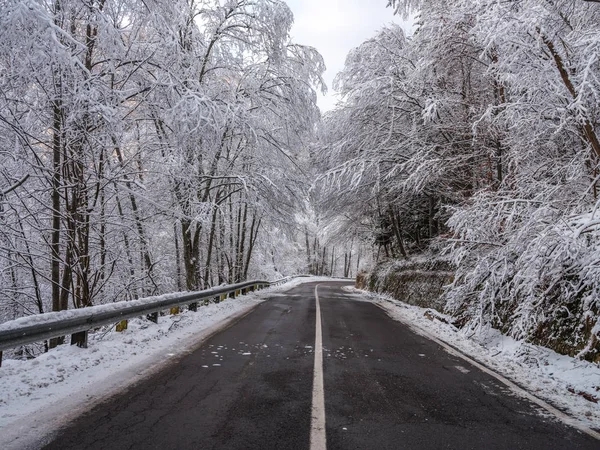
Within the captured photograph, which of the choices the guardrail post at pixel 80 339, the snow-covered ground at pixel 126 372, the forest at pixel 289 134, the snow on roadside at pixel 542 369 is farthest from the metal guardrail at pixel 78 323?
the snow on roadside at pixel 542 369

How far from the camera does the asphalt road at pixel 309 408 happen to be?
3422 mm

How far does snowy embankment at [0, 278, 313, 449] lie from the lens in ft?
11.7

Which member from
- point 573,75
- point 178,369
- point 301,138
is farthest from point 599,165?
point 301,138

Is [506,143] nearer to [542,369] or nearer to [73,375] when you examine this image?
[542,369]

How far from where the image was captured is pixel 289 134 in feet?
48.1

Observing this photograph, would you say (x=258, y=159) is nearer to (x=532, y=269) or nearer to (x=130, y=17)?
(x=130, y=17)

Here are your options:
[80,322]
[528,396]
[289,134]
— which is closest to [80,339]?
[80,322]

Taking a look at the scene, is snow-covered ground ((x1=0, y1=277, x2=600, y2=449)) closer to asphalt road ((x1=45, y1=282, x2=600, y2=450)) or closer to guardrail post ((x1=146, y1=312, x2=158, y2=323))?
guardrail post ((x1=146, y1=312, x2=158, y2=323))

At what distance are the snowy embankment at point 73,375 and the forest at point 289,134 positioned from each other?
1.75m

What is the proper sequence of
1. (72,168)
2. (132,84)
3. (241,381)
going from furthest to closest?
(132,84) → (72,168) → (241,381)

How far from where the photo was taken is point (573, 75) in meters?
6.63

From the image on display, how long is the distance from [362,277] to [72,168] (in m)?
27.2

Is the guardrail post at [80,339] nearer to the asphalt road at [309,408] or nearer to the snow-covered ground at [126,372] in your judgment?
the snow-covered ground at [126,372]

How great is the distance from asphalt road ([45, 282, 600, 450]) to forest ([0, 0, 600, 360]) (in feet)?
7.28
